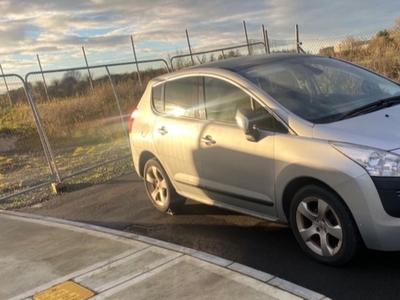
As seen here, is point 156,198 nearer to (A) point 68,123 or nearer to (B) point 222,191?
(B) point 222,191

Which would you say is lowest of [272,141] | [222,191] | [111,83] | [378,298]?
[378,298]

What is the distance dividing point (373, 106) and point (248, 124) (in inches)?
44.7

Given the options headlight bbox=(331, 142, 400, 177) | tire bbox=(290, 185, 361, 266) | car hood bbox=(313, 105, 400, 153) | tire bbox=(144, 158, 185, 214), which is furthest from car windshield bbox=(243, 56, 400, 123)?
tire bbox=(144, 158, 185, 214)

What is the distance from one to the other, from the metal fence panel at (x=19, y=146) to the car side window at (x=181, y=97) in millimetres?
3551

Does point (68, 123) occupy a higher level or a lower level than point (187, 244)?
higher

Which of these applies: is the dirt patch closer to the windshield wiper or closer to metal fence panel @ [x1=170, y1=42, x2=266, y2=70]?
metal fence panel @ [x1=170, y1=42, x2=266, y2=70]

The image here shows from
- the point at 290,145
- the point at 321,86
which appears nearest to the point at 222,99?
the point at 321,86

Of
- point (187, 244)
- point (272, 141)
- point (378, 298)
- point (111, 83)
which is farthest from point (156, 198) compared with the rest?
point (111, 83)

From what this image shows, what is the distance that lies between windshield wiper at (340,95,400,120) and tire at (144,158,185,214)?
2472mm

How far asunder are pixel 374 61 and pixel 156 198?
8309mm

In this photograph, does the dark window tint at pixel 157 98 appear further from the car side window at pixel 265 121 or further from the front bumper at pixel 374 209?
the front bumper at pixel 374 209

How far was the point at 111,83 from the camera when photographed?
10242 mm

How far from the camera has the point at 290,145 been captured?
3.98 metres

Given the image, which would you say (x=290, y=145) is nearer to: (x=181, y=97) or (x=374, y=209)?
(x=374, y=209)
